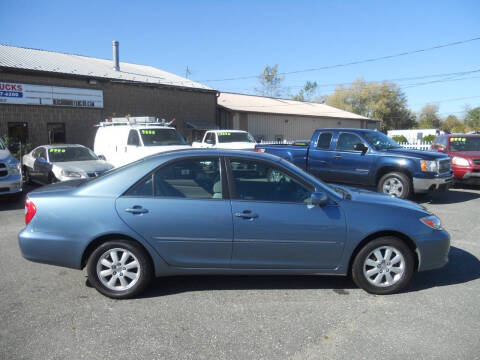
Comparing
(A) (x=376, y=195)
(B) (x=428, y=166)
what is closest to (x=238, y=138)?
(B) (x=428, y=166)

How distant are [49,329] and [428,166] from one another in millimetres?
8271

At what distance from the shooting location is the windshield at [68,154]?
431 inches

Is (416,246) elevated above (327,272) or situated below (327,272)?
above

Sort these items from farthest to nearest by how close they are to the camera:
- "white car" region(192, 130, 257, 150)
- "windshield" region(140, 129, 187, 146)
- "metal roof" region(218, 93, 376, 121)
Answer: "metal roof" region(218, 93, 376, 121) → "white car" region(192, 130, 257, 150) → "windshield" region(140, 129, 187, 146)

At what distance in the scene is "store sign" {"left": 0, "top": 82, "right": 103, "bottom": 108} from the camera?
16.4 meters

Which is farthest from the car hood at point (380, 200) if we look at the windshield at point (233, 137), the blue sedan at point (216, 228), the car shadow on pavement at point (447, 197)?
the windshield at point (233, 137)

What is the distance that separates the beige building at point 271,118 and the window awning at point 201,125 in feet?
6.65

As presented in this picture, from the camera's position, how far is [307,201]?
3.91m

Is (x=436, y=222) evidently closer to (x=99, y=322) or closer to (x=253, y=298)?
(x=253, y=298)

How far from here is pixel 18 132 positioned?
16.9 m

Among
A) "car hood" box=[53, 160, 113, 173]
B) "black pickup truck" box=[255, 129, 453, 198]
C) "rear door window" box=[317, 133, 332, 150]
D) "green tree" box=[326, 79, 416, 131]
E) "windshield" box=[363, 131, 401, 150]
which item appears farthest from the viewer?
"green tree" box=[326, 79, 416, 131]

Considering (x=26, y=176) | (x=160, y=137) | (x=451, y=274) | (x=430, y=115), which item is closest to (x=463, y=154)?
(x=451, y=274)

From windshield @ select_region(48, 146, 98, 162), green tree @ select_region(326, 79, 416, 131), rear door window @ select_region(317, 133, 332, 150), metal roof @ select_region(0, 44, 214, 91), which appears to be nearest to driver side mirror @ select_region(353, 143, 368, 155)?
rear door window @ select_region(317, 133, 332, 150)

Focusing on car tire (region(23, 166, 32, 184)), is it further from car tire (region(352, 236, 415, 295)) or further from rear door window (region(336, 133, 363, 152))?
car tire (region(352, 236, 415, 295))
